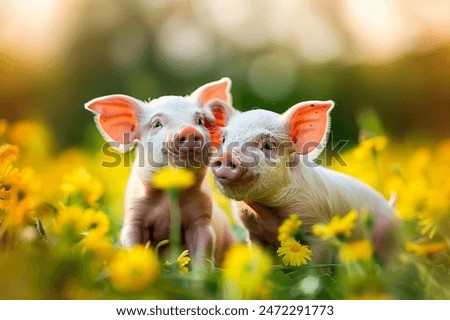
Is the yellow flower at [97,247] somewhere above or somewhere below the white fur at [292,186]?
below

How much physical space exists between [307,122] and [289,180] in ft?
0.37

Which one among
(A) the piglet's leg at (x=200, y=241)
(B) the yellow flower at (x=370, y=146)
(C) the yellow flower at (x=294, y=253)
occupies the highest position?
(B) the yellow flower at (x=370, y=146)

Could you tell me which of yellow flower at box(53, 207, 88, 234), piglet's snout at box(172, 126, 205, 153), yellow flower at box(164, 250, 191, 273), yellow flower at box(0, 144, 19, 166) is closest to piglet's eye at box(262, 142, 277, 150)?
piglet's snout at box(172, 126, 205, 153)

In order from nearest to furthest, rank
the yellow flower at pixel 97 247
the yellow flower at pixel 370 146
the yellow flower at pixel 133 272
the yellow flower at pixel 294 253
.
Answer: the yellow flower at pixel 133 272
the yellow flower at pixel 97 247
the yellow flower at pixel 294 253
the yellow flower at pixel 370 146

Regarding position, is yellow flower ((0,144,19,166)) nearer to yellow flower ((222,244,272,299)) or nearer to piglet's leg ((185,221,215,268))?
piglet's leg ((185,221,215,268))

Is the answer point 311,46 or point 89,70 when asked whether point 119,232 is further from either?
point 311,46

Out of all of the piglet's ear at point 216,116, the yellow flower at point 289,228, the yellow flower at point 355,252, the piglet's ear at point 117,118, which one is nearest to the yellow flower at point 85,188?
the piglet's ear at point 117,118

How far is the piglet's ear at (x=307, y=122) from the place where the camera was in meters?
1.51

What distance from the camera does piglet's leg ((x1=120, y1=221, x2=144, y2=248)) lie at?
1.47 meters

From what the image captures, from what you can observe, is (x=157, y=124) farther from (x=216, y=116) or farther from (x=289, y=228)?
(x=289, y=228)

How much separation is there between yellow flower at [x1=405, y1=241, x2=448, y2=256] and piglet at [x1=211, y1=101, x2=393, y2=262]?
8 cm

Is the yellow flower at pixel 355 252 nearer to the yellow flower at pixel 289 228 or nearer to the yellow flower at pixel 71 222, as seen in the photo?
the yellow flower at pixel 289 228
